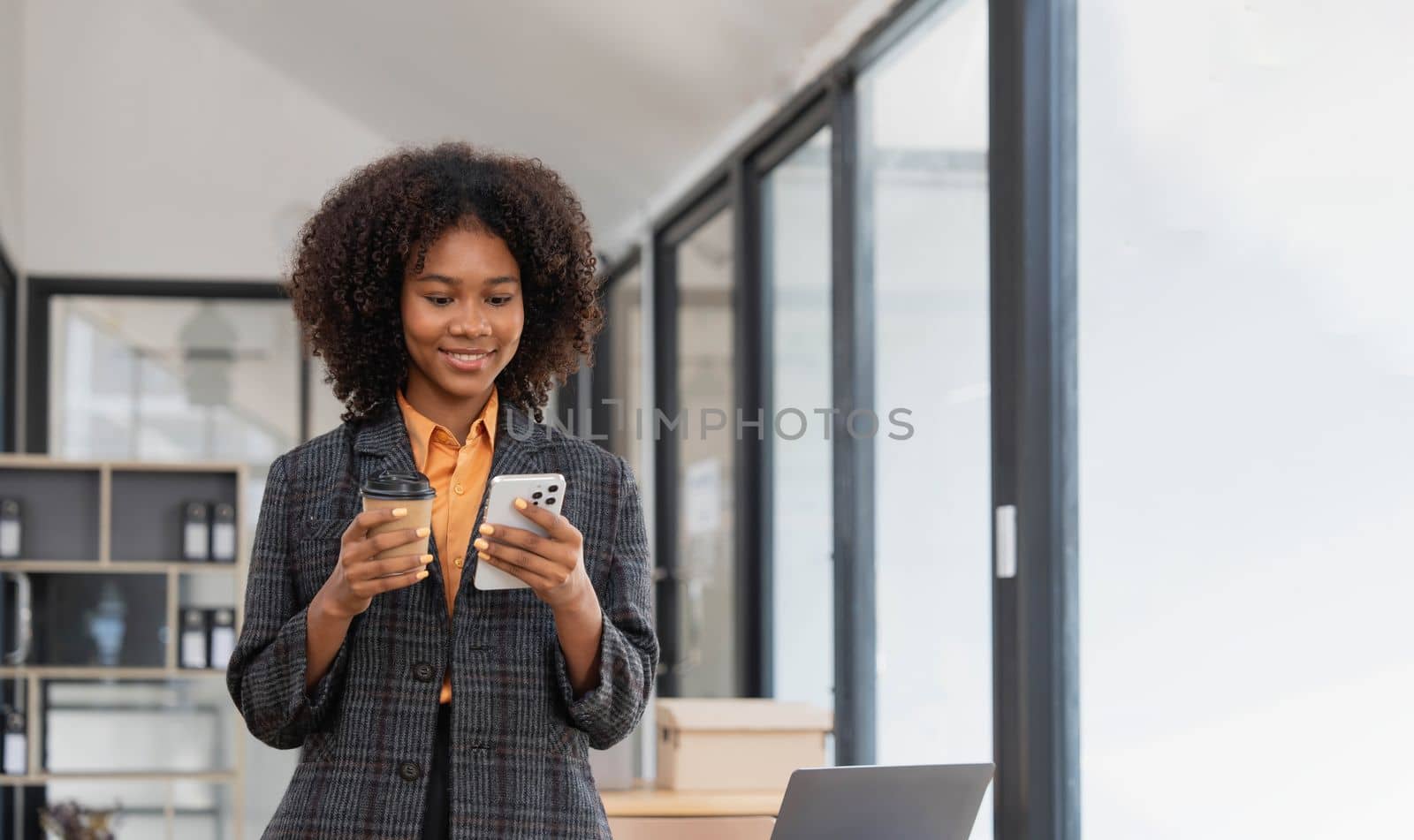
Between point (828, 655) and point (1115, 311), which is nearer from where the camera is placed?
point (1115, 311)

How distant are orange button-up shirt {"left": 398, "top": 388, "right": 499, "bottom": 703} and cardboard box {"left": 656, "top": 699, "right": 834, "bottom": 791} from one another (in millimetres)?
1411

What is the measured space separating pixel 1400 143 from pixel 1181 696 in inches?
34.2

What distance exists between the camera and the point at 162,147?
617cm

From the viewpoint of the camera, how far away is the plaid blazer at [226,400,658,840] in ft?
4.21

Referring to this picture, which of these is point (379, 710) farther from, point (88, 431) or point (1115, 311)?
point (88, 431)

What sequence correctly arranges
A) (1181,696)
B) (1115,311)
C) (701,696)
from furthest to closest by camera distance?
1. (701,696)
2. (1115,311)
3. (1181,696)

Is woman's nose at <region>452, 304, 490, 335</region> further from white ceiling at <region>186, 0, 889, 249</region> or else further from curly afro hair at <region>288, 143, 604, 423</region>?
white ceiling at <region>186, 0, 889, 249</region>

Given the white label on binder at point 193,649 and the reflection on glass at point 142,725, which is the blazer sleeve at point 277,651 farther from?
the reflection on glass at point 142,725

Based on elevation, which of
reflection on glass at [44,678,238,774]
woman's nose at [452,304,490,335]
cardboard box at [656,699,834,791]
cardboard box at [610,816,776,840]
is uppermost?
woman's nose at [452,304,490,335]

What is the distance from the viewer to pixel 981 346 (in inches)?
116

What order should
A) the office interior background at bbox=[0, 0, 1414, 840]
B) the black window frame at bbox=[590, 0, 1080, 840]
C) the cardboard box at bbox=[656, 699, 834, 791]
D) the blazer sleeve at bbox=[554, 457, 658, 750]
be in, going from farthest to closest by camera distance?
the cardboard box at bbox=[656, 699, 834, 791] < the black window frame at bbox=[590, 0, 1080, 840] < the office interior background at bbox=[0, 0, 1414, 840] < the blazer sleeve at bbox=[554, 457, 658, 750]

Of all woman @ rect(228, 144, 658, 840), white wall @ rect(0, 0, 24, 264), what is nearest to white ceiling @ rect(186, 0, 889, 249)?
white wall @ rect(0, 0, 24, 264)

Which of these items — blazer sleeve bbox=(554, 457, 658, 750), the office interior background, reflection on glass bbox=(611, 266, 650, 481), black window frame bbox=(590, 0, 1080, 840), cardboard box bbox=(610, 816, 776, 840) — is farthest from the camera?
reflection on glass bbox=(611, 266, 650, 481)

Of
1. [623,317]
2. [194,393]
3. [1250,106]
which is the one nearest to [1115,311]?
[1250,106]
